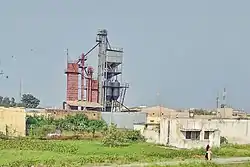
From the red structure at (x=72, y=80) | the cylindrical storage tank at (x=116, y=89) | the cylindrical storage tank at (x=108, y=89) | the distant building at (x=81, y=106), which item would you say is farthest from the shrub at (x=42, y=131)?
the cylindrical storage tank at (x=116, y=89)

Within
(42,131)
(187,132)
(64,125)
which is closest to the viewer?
(187,132)

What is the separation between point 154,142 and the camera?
41.2m

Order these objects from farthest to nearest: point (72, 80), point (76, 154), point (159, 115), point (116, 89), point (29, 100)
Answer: point (29, 100), point (116, 89), point (72, 80), point (159, 115), point (76, 154)

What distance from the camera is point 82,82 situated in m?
65.4

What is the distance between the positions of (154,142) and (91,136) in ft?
22.3

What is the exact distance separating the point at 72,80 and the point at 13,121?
19.4 meters

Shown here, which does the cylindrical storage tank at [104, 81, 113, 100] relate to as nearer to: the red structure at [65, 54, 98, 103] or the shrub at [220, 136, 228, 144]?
the red structure at [65, 54, 98, 103]

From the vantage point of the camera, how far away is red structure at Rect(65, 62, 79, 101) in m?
64.2

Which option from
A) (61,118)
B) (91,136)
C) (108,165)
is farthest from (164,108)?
(108,165)

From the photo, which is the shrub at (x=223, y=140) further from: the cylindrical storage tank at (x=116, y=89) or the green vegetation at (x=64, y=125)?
the cylindrical storage tank at (x=116, y=89)

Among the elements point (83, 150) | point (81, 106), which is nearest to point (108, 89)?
point (81, 106)

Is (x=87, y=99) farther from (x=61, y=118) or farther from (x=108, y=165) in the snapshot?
(x=108, y=165)

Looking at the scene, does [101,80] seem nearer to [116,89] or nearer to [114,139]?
[116,89]

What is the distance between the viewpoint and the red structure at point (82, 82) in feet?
212
